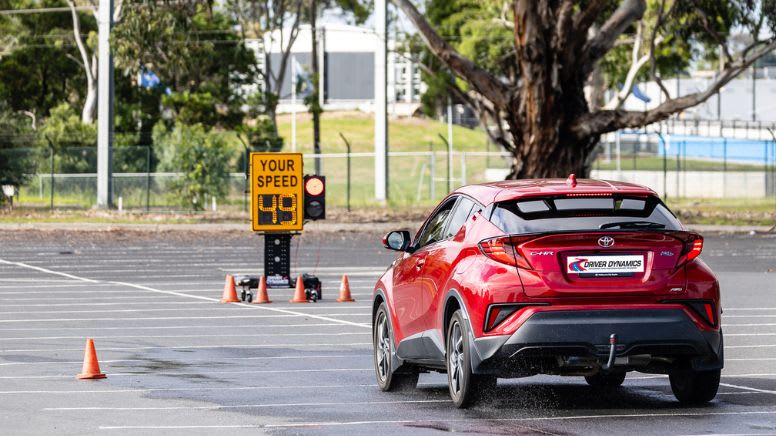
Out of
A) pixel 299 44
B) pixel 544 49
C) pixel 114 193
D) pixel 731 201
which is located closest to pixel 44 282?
pixel 544 49

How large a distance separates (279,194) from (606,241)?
11935 millimetres

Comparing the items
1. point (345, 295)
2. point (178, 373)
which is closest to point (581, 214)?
point (178, 373)

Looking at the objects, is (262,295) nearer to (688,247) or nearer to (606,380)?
(606,380)

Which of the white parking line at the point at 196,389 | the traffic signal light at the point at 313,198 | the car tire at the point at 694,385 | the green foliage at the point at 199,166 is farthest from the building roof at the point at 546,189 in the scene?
the green foliage at the point at 199,166

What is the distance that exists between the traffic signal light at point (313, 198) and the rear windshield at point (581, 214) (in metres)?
11.3

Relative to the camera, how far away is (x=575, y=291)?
9.25 metres

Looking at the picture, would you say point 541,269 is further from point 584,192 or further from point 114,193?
point 114,193

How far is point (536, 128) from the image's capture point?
33844mm

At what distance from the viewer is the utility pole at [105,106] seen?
4431 centimetres

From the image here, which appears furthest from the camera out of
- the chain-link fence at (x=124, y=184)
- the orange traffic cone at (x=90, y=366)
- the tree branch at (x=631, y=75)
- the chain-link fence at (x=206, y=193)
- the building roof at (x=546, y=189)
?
the tree branch at (x=631, y=75)

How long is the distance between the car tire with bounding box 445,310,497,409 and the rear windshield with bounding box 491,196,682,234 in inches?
28.5

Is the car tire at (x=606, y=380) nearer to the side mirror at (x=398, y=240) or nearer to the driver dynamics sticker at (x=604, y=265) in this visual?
the side mirror at (x=398, y=240)

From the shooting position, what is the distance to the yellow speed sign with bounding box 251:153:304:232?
68.3 ft

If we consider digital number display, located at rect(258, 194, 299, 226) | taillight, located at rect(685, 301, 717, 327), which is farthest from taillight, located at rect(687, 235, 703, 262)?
digital number display, located at rect(258, 194, 299, 226)
